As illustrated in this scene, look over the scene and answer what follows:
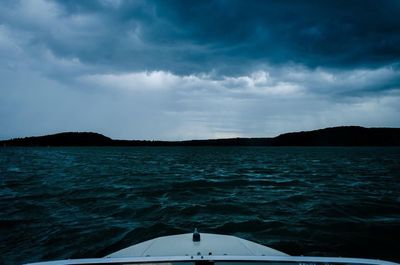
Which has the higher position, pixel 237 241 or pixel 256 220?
pixel 237 241

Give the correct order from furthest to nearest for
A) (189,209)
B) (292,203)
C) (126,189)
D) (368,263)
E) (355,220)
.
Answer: (126,189)
(292,203)
(189,209)
(355,220)
(368,263)

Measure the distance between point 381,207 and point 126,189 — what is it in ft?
47.8

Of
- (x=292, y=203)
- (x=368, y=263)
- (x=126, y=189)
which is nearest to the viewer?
(x=368, y=263)

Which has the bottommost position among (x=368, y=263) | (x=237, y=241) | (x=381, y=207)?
(x=381, y=207)

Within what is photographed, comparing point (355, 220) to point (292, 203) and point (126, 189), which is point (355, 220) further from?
point (126, 189)

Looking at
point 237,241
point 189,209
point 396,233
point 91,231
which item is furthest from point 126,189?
point 396,233

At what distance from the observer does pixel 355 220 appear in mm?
9984

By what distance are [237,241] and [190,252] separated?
1.41 meters

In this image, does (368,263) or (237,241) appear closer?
(368,263)

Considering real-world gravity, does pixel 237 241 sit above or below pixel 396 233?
above

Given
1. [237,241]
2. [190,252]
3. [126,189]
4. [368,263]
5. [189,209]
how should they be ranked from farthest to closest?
[126,189] → [189,209] → [237,241] → [190,252] → [368,263]

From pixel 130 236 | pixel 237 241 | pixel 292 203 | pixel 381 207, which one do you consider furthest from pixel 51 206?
pixel 381 207

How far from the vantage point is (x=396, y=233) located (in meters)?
8.49

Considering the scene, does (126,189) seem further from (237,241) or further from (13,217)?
(237,241)
